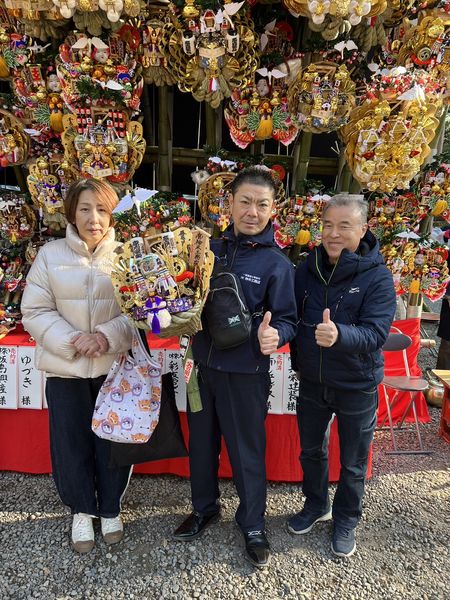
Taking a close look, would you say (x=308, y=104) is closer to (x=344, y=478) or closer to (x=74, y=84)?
(x=74, y=84)

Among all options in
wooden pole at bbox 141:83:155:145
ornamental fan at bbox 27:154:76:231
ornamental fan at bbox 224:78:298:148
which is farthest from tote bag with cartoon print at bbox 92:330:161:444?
wooden pole at bbox 141:83:155:145

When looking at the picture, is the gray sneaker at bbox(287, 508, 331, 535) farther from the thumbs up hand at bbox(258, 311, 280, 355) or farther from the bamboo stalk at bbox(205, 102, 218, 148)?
the bamboo stalk at bbox(205, 102, 218, 148)

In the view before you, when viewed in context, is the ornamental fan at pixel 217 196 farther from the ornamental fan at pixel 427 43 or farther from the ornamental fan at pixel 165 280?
the ornamental fan at pixel 427 43

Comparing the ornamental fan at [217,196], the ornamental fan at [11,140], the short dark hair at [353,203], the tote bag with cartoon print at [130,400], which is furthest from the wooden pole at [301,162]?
the ornamental fan at [11,140]

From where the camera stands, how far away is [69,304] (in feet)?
7.72

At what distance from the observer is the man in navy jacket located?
7.30 ft

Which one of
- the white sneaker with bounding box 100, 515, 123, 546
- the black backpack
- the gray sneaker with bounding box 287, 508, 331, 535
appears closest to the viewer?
the black backpack

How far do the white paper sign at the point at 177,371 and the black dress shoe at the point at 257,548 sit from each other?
99 centimetres

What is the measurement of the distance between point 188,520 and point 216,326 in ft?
4.47

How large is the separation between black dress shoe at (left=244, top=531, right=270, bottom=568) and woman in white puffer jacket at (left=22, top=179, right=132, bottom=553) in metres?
1.02

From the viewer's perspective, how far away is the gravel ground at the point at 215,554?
2348 mm

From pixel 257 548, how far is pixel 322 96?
114 inches

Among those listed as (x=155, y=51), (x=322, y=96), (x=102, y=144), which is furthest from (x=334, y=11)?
(x=102, y=144)

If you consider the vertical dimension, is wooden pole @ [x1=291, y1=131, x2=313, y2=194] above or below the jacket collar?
above
